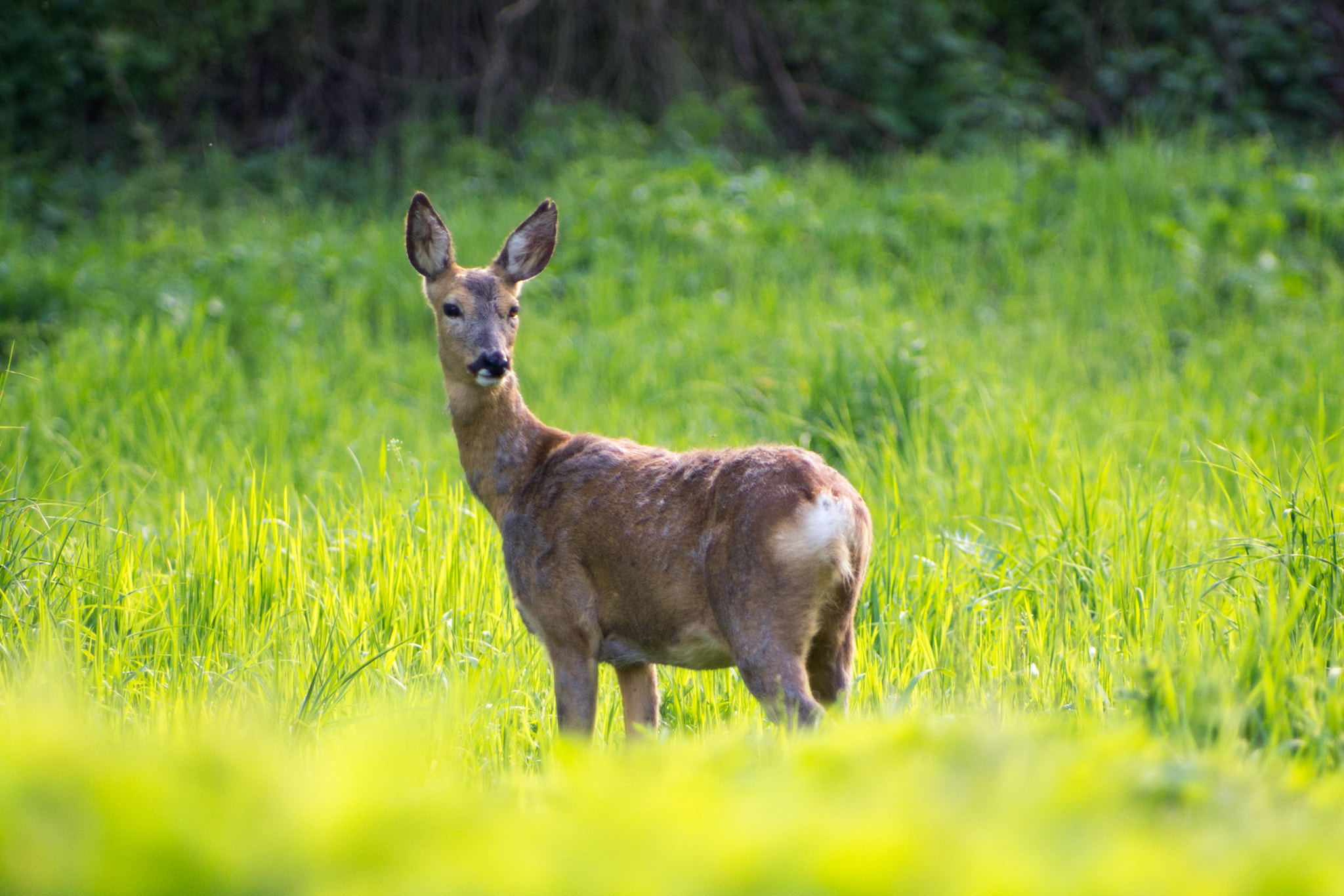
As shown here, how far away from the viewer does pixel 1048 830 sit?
1386mm

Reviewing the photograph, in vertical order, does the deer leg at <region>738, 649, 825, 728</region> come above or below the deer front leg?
above

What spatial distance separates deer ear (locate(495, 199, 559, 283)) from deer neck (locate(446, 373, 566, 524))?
540 millimetres

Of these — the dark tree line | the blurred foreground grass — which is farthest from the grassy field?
the dark tree line

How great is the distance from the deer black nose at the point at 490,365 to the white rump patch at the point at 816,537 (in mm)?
1257

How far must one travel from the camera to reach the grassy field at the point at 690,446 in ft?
4.22

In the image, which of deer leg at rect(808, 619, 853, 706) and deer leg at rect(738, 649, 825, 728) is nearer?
deer leg at rect(738, 649, 825, 728)

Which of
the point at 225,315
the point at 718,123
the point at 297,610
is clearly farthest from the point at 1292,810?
the point at 718,123

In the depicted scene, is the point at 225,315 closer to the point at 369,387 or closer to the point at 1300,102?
the point at 369,387

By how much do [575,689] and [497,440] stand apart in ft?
3.21

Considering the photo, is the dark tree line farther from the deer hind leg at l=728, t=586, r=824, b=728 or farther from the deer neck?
the deer hind leg at l=728, t=586, r=824, b=728

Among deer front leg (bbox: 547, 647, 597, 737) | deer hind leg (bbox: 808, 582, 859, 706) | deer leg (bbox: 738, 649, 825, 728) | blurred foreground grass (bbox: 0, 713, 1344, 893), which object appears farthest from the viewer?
deer front leg (bbox: 547, 647, 597, 737)

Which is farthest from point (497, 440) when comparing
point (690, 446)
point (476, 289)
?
point (690, 446)

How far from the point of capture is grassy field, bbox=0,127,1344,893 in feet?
4.22

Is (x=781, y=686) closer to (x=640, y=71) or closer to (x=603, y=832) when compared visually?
(x=603, y=832)
